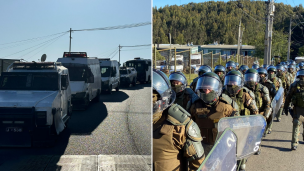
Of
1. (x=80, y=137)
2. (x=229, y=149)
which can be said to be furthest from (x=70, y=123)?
(x=229, y=149)

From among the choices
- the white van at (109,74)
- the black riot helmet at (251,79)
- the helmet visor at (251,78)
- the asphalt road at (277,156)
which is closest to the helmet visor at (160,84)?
the white van at (109,74)

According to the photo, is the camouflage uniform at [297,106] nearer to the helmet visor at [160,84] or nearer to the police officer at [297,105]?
the police officer at [297,105]

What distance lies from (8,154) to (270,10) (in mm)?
22323

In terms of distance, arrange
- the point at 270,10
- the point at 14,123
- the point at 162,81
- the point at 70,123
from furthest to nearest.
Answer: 1. the point at 270,10
2. the point at 70,123
3. the point at 14,123
4. the point at 162,81

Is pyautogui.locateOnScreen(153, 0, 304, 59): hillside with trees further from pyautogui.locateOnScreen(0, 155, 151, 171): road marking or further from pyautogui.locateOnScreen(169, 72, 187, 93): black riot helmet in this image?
pyautogui.locateOnScreen(0, 155, 151, 171): road marking

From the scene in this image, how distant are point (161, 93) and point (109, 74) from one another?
0.88m

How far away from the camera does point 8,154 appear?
3.10 meters

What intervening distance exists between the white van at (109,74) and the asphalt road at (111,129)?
0.51 feet

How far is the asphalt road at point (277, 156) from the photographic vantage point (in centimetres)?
598

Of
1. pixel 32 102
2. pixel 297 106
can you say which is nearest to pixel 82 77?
pixel 32 102

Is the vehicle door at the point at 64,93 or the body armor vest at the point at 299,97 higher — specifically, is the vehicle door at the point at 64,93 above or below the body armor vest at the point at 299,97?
above

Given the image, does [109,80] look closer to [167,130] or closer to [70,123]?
[70,123]

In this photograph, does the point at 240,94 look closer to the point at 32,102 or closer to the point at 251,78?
the point at 251,78

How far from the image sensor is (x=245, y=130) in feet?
8.50
